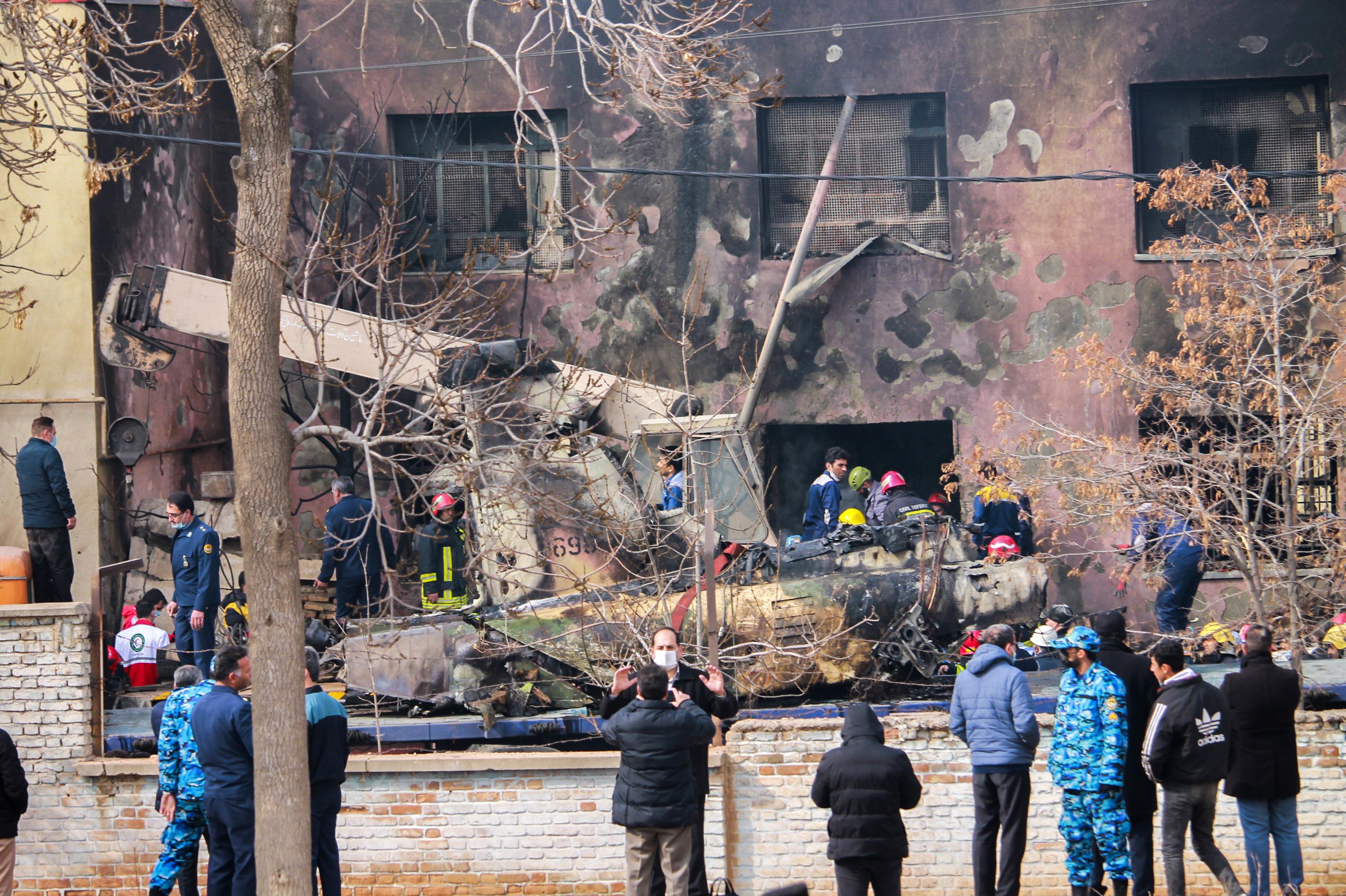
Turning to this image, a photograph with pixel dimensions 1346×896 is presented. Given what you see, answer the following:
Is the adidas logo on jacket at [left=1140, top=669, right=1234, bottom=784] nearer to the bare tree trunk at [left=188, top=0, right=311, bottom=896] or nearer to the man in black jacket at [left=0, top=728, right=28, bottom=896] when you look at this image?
the bare tree trunk at [left=188, top=0, right=311, bottom=896]

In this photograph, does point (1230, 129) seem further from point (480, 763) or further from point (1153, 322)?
point (480, 763)

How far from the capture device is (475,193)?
53.4 feet

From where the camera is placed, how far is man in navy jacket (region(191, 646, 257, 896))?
734cm

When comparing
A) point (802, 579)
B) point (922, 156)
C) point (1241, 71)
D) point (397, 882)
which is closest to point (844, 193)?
point (922, 156)

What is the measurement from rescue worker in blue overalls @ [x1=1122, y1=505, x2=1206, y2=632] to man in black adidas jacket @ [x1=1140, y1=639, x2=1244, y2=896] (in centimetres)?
257

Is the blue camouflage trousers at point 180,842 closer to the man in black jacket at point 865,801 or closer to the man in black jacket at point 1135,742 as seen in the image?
the man in black jacket at point 865,801

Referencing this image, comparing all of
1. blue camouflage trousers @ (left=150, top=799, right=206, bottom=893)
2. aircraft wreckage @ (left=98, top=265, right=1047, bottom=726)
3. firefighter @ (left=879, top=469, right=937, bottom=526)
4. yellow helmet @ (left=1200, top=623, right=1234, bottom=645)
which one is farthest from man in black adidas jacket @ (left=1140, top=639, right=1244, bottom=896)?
blue camouflage trousers @ (left=150, top=799, right=206, bottom=893)

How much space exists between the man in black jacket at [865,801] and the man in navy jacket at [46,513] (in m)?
7.40

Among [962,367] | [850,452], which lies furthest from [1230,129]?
[850,452]

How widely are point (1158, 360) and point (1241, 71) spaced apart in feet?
16.1

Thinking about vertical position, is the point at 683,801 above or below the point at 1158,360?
below

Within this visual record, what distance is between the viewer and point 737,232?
1578cm

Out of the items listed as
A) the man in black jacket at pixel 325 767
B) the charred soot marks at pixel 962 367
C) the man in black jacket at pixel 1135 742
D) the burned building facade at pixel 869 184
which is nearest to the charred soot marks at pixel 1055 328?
the burned building facade at pixel 869 184

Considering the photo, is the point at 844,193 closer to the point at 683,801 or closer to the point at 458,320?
the point at 458,320
